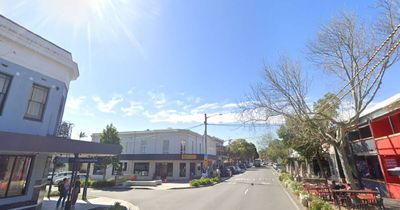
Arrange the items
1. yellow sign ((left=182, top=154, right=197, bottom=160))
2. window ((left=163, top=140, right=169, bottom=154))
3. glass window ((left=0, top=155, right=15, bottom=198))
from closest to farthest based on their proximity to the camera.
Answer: glass window ((left=0, top=155, right=15, bottom=198)), yellow sign ((left=182, top=154, right=197, bottom=160)), window ((left=163, top=140, right=169, bottom=154))

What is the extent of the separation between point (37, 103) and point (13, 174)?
3407 mm

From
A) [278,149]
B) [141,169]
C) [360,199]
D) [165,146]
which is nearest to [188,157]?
[165,146]

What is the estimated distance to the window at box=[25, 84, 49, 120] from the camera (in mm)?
11922

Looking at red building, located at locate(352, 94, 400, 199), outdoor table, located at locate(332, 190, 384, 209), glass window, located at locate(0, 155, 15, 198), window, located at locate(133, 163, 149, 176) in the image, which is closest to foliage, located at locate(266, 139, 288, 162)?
red building, located at locate(352, 94, 400, 199)

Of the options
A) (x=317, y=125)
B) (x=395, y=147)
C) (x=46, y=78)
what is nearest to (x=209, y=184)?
(x=317, y=125)

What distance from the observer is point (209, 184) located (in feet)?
97.1

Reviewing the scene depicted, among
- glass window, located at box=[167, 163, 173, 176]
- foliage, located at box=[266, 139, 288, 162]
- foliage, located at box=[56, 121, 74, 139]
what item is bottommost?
glass window, located at box=[167, 163, 173, 176]

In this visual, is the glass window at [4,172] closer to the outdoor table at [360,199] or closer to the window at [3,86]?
the window at [3,86]

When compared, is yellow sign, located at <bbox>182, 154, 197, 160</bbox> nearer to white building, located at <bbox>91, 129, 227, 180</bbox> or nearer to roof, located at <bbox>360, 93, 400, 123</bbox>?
white building, located at <bbox>91, 129, 227, 180</bbox>

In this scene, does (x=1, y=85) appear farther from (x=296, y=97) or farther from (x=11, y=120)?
(x=296, y=97)

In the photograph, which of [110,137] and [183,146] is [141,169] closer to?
[183,146]

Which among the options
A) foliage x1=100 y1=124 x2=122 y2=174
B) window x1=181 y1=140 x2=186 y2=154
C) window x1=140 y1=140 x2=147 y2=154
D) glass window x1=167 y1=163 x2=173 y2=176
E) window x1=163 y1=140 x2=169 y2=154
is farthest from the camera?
window x1=140 y1=140 x2=147 y2=154

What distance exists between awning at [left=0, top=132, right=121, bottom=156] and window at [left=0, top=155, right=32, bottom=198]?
245 cm

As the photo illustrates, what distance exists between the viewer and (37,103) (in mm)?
12258
